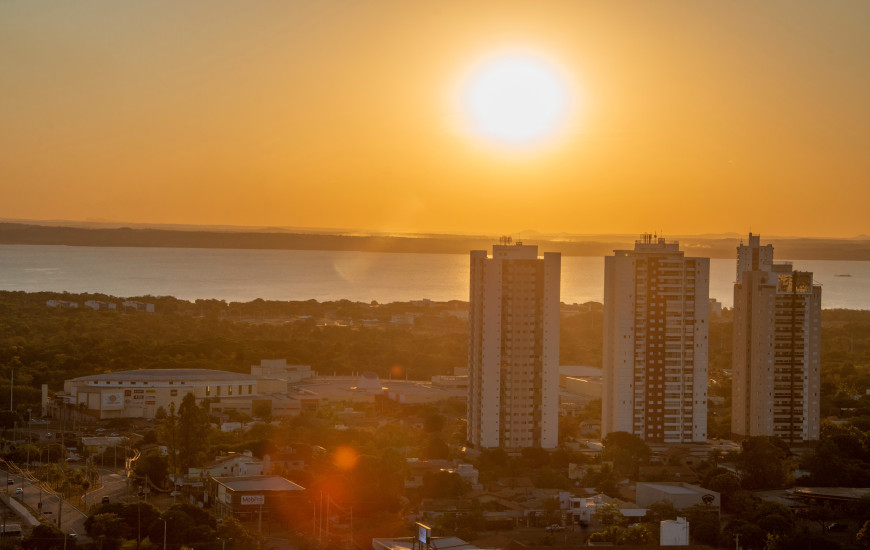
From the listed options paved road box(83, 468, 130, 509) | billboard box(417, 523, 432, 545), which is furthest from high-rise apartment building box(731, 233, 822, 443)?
billboard box(417, 523, 432, 545)

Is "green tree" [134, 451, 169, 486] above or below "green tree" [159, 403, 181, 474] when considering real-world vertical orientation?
below

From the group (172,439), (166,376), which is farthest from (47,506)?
(166,376)

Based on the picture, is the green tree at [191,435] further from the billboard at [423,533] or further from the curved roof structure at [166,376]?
the billboard at [423,533]

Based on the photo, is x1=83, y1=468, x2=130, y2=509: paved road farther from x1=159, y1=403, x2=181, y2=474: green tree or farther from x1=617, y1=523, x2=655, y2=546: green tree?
x1=617, y1=523, x2=655, y2=546: green tree

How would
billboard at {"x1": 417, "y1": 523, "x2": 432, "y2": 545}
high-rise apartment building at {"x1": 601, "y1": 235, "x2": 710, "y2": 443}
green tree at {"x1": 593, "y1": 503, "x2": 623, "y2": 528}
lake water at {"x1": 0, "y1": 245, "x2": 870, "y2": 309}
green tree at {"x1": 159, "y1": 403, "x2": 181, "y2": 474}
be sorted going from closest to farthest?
billboard at {"x1": 417, "y1": 523, "x2": 432, "y2": 545}, green tree at {"x1": 593, "y1": 503, "x2": 623, "y2": 528}, green tree at {"x1": 159, "y1": 403, "x2": 181, "y2": 474}, high-rise apartment building at {"x1": 601, "y1": 235, "x2": 710, "y2": 443}, lake water at {"x1": 0, "y1": 245, "x2": 870, "y2": 309}

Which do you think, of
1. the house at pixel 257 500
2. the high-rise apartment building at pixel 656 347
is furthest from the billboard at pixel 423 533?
the high-rise apartment building at pixel 656 347
